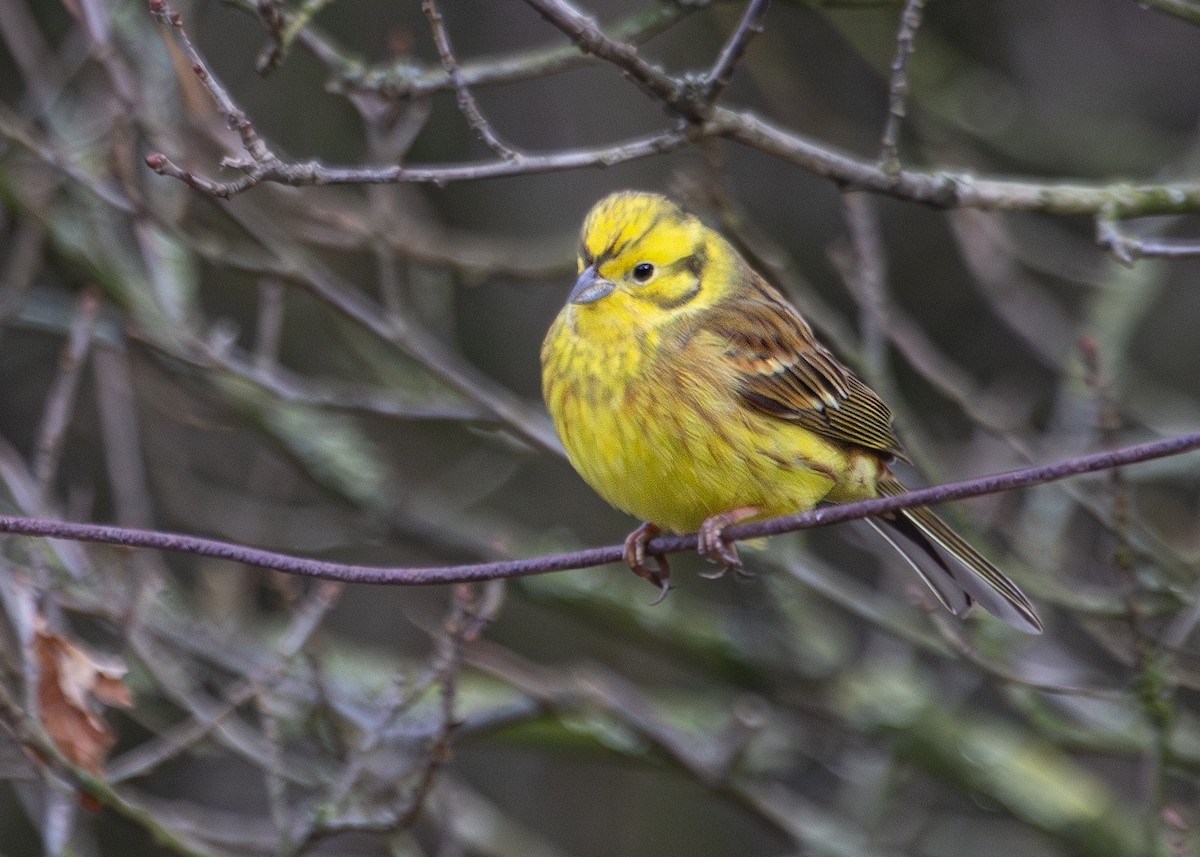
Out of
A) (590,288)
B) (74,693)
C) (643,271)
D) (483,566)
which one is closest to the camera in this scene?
(483,566)

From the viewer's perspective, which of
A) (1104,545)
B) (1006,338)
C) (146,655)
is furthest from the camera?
(1006,338)

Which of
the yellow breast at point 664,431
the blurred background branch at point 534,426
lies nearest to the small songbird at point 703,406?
the yellow breast at point 664,431

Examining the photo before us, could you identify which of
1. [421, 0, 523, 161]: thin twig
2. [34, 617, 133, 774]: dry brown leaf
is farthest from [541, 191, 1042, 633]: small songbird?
[34, 617, 133, 774]: dry brown leaf

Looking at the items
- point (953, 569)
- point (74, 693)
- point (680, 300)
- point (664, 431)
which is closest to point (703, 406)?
point (664, 431)

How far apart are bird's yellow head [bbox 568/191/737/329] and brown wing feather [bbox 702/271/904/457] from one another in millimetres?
141

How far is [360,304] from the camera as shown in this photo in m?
5.66

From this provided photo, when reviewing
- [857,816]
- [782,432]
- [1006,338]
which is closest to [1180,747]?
[857,816]

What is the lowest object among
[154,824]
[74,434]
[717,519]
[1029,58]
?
[154,824]

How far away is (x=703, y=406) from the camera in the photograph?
410 centimetres

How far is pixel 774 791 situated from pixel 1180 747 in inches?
64.2

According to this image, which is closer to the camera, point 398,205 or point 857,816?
point 857,816

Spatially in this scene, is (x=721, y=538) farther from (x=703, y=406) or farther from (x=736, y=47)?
(x=736, y=47)

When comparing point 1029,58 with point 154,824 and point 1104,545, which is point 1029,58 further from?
point 154,824

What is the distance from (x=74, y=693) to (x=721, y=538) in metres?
1.61
